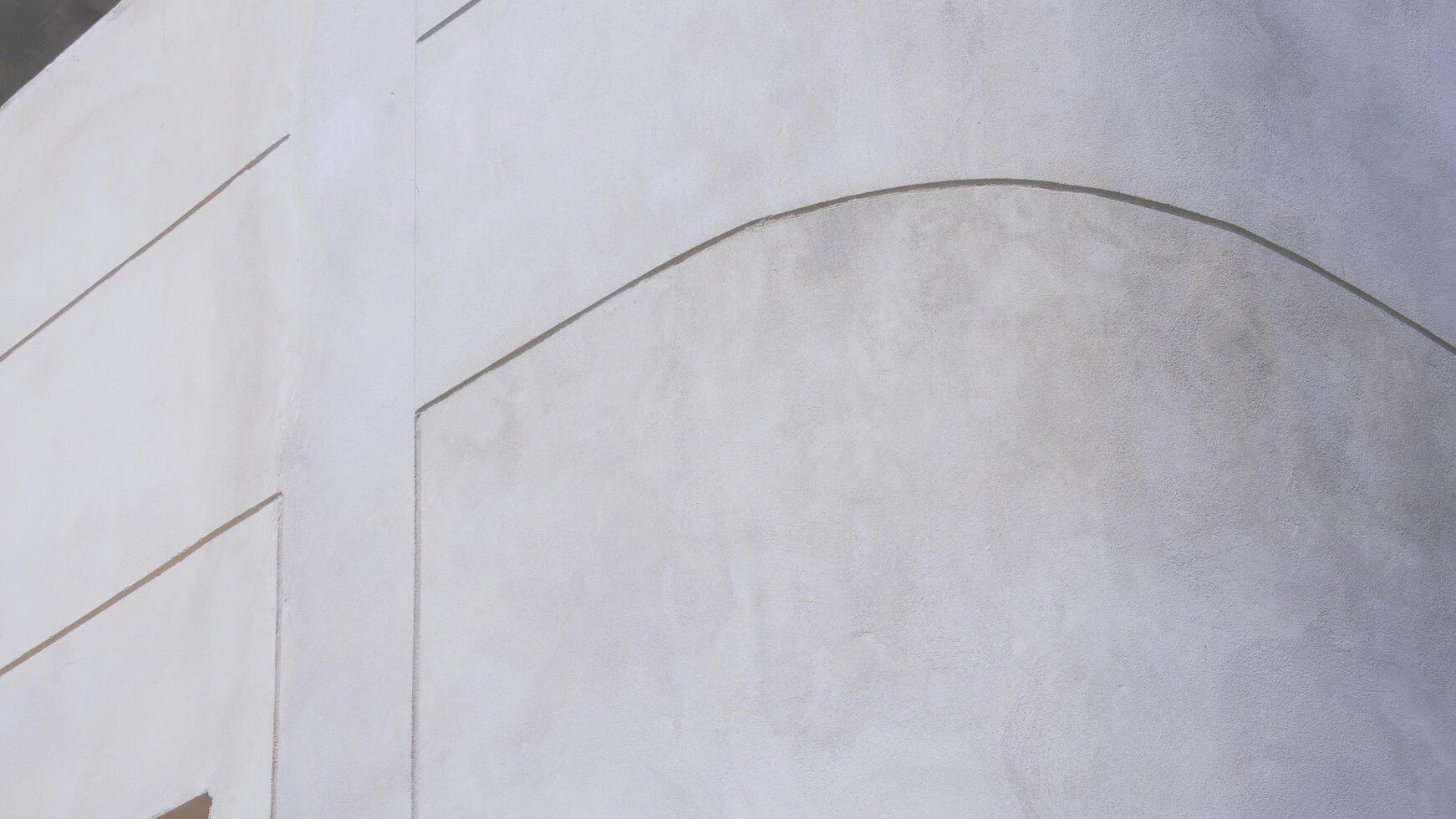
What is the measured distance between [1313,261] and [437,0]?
2.85 meters

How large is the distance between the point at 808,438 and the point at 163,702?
2.37 m

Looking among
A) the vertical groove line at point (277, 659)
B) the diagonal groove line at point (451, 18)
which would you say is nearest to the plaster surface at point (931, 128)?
the diagonal groove line at point (451, 18)

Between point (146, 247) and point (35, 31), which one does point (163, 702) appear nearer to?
point (146, 247)

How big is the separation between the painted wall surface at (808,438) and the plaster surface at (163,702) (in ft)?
0.06

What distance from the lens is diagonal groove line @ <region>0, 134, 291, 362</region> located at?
478 cm

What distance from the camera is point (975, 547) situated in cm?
307

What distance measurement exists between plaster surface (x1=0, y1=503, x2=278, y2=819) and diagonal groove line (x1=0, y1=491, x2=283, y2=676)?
23 mm

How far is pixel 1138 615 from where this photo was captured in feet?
9.67

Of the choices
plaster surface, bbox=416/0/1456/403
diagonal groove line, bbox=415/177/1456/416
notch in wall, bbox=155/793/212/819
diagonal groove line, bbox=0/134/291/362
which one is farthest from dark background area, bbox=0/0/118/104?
diagonal groove line, bbox=415/177/1456/416

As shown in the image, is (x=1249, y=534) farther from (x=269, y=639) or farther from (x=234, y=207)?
(x=234, y=207)

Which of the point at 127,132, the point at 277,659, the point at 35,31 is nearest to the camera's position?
the point at 277,659

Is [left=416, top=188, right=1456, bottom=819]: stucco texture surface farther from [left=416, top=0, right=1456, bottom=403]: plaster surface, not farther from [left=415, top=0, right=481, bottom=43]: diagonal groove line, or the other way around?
[left=415, top=0, right=481, bottom=43]: diagonal groove line

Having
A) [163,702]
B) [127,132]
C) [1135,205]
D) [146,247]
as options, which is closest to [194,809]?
[163,702]

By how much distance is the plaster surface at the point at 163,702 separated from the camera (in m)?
4.00
